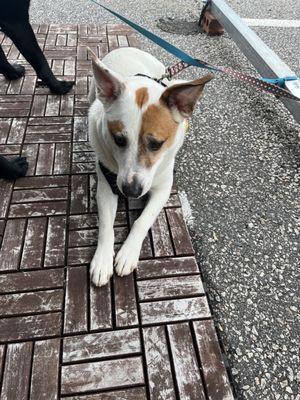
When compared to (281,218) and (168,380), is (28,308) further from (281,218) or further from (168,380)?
(281,218)

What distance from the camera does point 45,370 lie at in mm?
1368

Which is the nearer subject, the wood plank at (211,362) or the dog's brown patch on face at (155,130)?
the wood plank at (211,362)

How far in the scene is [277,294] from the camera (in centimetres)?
171

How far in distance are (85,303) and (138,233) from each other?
15.7 inches

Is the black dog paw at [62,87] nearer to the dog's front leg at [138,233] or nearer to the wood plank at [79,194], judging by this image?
the wood plank at [79,194]

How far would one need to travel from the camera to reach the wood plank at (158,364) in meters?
1.34

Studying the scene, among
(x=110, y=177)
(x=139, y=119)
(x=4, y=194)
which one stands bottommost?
(x=4, y=194)

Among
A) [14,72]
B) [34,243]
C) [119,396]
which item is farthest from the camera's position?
[14,72]

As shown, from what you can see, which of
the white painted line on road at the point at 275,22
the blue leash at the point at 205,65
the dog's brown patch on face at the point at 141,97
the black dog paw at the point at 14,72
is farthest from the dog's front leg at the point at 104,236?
the white painted line on road at the point at 275,22

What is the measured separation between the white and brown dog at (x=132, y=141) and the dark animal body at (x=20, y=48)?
1.90ft

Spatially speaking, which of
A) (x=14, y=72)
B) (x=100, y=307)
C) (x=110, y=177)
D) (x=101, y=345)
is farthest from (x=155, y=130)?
(x=14, y=72)

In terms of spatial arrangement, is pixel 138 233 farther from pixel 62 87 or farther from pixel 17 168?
pixel 62 87

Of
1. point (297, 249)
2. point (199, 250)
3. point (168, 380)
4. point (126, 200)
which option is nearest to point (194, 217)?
point (199, 250)

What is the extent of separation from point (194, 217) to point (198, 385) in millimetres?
906
